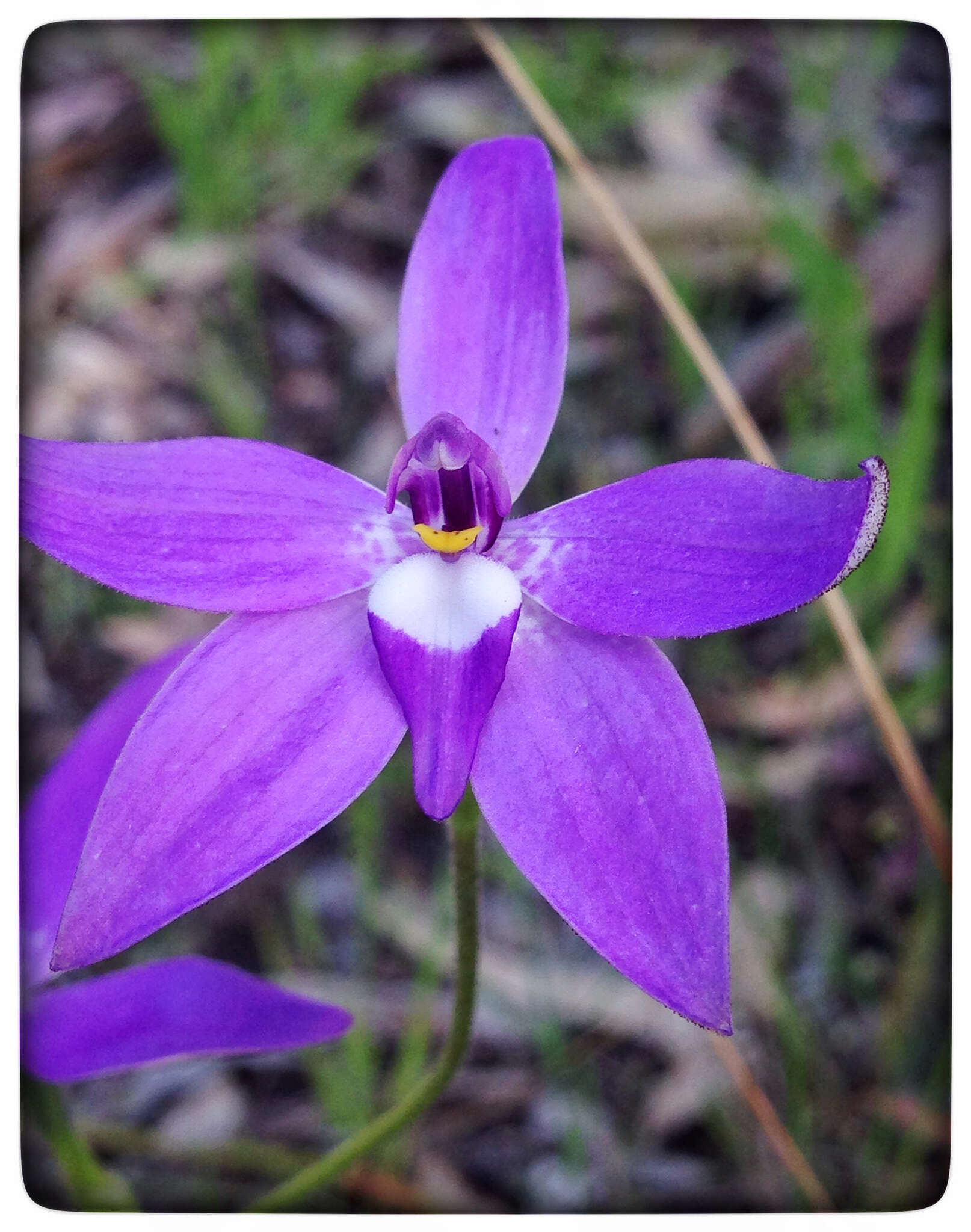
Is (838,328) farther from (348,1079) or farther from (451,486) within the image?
(348,1079)

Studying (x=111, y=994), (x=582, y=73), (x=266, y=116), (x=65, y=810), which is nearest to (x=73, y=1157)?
(x=111, y=994)

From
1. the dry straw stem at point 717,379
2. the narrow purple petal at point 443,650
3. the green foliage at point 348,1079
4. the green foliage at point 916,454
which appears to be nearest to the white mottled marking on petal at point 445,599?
the narrow purple petal at point 443,650

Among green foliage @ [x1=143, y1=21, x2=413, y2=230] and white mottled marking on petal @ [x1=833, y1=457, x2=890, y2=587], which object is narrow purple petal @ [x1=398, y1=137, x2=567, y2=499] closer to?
white mottled marking on petal @ [x1=833, y1=457, x2=890, y2=587]

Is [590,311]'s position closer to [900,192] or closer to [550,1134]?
[900,192]

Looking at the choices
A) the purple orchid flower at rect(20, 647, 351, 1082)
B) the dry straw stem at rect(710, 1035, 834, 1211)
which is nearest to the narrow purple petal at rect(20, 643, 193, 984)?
the purple orchid flower at rect(20, 647, 351, 1082)

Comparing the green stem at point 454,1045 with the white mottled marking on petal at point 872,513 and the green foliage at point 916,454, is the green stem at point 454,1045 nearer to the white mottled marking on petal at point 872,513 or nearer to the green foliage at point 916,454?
the white mottled marking on petal at point 872,513
